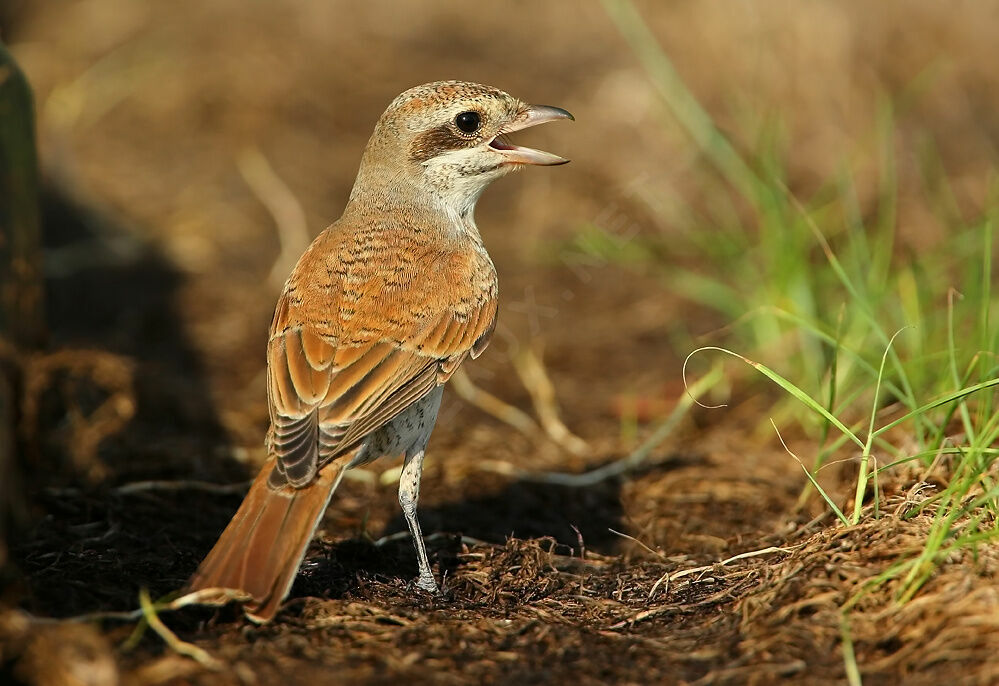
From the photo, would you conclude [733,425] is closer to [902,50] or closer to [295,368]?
[295,368]

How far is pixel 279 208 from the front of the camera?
9719 mm

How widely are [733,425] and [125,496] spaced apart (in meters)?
3.54

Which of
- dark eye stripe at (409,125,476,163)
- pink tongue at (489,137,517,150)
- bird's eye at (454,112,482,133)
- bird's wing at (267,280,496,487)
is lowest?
bird's wing at (267,280,496,487)

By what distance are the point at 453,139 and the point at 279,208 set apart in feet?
13.9

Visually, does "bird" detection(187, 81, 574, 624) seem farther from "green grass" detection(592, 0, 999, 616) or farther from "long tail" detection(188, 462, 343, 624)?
"green grass" detection(592, 0, 999, 616)

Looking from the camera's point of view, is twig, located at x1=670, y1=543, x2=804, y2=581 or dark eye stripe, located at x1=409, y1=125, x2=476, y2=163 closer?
twig, located at x1=670, y1=543, x2=804, y2=581

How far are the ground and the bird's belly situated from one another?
46cm

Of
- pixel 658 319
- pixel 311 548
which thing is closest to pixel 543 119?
pixel 311 548

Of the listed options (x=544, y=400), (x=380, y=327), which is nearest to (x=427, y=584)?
(x=380, y=327)

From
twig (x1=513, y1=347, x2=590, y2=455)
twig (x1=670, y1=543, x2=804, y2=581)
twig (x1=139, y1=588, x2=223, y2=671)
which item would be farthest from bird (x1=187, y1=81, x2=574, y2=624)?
twig (x1=513, y1=347, x2=590, y2=455)

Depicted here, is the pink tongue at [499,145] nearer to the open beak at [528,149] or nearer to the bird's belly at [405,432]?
the open beak at [528,149]

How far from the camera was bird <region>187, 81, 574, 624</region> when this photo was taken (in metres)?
4.32

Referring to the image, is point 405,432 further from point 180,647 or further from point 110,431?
point 110,431

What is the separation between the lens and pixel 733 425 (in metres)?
7.20
